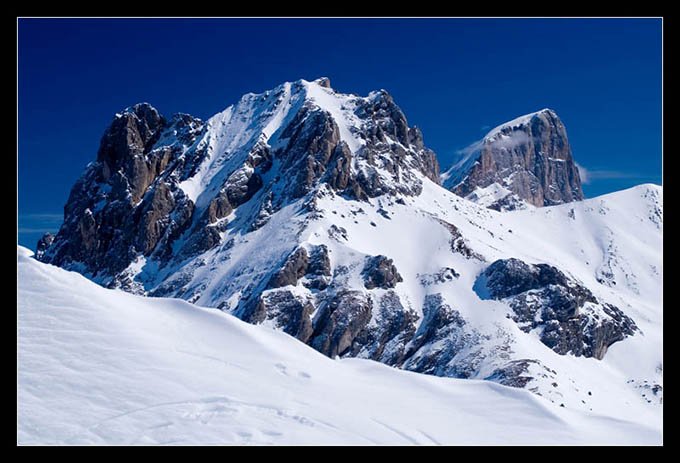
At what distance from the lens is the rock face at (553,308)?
115438 millimetres

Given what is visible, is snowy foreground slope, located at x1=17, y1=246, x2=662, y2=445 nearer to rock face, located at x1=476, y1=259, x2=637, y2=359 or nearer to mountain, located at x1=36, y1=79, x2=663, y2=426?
mountain, located at x1=36, y1=79, x2=663, y2=426

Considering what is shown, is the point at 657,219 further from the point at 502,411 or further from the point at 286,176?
the point at 502,411

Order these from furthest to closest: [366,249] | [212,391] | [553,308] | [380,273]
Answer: [366,249] → [553,308] → [380,273] → [212,391]

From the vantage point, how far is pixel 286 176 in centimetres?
15425

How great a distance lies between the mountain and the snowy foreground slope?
7273cm

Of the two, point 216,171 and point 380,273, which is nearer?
Answer: point 380,273

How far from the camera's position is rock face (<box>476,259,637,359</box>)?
115 metres

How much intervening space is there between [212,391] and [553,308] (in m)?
111

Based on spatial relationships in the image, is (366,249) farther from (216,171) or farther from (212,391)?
(212,391)

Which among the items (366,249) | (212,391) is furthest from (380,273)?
(212,391)

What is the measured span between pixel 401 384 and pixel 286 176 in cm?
13811

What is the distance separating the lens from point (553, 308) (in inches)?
4665

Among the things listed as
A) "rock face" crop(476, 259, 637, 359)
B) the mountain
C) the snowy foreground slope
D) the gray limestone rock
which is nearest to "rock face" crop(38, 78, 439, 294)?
the mountain
